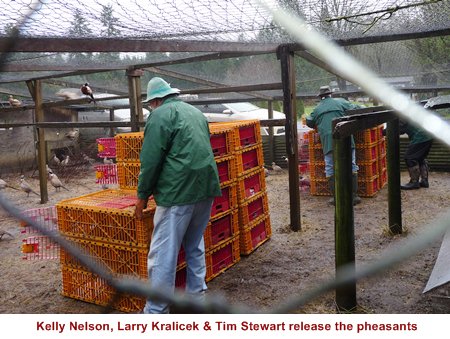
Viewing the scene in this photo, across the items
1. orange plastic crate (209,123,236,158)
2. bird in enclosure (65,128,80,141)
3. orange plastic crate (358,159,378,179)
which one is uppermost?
bird in enclosure (65,128,80,141)

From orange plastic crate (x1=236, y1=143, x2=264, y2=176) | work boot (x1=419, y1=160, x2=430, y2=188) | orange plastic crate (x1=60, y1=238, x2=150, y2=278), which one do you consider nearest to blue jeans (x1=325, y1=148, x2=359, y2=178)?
work boot (x1=419, y1=160, x2=430, y2=188)

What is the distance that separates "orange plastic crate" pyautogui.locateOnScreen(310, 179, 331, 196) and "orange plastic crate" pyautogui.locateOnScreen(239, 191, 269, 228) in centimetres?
272

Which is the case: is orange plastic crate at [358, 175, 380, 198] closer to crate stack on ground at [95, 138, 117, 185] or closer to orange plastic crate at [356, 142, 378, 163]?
orange plastic crate at [356, 142, 378, 163]

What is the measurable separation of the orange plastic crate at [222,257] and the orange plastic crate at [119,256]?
805mm

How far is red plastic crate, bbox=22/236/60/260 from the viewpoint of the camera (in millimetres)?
4328

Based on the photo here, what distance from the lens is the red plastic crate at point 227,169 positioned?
4.57 m

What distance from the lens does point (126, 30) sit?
3602mm

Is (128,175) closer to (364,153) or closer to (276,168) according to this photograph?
(364,153)

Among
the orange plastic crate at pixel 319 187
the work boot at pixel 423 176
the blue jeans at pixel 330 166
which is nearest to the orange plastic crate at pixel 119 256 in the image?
the blue jeans at pixel 330 166

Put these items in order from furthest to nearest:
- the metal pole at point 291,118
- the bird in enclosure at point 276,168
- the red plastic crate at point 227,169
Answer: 1. the bird in enclosure at point 276,168
2. the metal pole at point 291,118
3. the red plastic crate at point 227,169

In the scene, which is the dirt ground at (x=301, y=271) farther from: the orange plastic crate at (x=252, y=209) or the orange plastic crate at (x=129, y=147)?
the orange plastic crate at (x=129, y=147)

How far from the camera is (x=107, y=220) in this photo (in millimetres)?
3779
